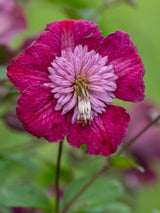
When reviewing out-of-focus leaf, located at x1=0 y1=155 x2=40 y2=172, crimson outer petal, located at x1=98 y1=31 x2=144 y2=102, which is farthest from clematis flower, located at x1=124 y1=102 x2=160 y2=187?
crimson outer petal, located at x1=98 y1=31 x2=144 y2=102

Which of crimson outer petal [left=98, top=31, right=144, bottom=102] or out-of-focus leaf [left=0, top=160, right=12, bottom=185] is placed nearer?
crimson outer petal [left=98, top=31, right=144, bottom=102]

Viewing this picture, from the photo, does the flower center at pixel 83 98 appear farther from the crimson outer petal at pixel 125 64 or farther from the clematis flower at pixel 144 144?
the clematis flower at pixel 144 144

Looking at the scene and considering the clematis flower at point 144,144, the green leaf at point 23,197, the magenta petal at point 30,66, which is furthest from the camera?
the clematis flower at point 144,144

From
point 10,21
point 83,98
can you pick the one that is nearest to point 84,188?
point 83,98

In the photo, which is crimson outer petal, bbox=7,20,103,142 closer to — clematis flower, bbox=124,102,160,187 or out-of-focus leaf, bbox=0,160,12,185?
out-of-focus leaf, bbox=0,160,12,185

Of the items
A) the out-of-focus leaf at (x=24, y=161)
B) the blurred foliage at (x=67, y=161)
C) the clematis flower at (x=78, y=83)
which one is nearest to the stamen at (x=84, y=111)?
the clematis flower at (x=78, y=83)

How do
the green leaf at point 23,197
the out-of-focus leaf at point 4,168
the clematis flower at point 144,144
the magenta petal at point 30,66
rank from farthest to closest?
the clematis flower at point 144,144 < the out-of-focus leaf at point 4,168 < the green leaf at point 23,197 < the magenta petal at point 30,66

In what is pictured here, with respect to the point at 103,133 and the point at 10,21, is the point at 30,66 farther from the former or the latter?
the point at 10,21
